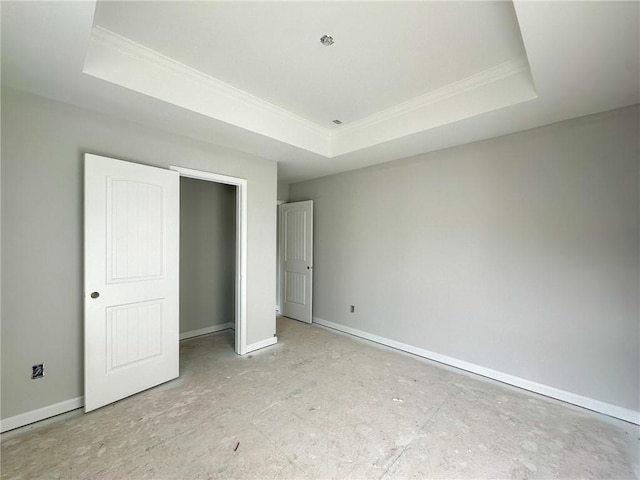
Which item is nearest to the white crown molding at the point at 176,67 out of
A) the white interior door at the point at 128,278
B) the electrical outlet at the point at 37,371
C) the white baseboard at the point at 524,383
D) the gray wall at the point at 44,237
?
the gray wall at the point at 44,237

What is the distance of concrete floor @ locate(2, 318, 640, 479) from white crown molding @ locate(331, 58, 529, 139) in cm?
277

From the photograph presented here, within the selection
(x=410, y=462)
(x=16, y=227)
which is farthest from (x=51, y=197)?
(x=410, y=462)

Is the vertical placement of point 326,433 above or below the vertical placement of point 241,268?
below

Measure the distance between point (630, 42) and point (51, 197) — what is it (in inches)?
156

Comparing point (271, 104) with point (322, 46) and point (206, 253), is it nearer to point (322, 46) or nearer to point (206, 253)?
point (322, 46)

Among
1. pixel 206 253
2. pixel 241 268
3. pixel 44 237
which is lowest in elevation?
pixel 241 268

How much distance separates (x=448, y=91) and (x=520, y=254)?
1.74 meters

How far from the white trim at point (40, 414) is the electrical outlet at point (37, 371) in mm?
248

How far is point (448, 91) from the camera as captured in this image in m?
2.57

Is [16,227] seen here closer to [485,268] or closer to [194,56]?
Answer: [194,56]

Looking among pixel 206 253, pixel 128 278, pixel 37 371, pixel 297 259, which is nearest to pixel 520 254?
pixel 297 259

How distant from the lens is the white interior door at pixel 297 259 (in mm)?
4727

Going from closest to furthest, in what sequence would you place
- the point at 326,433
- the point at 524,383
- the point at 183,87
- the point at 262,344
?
1. the point at 326,433
2. the point at 183,87
3. the point at 524,383
4. the point at 262,344

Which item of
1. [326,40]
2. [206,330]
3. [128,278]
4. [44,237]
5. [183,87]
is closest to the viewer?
[326,40]
